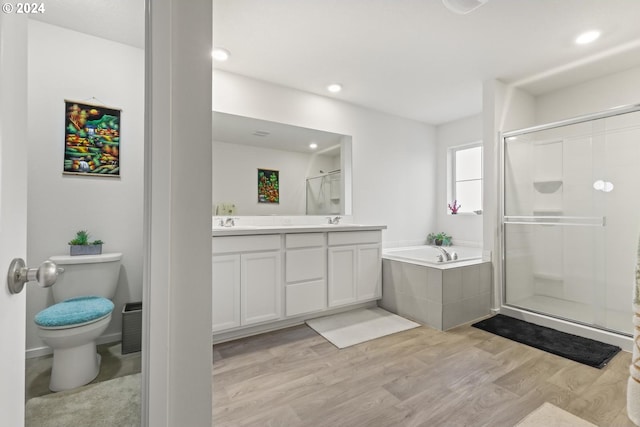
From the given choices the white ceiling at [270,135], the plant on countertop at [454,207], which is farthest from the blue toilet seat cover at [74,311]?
the plant on countertop at [454,207]

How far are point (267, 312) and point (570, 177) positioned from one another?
287cm

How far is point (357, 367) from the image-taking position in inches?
77.2

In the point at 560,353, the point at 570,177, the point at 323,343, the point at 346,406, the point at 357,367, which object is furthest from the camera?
the point at 570,177

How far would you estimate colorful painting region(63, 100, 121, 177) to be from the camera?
917mm

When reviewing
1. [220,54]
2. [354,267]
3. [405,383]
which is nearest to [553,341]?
[405,383]

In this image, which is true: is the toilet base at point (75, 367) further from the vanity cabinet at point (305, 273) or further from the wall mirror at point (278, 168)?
the wall mirror at point (278, 168)

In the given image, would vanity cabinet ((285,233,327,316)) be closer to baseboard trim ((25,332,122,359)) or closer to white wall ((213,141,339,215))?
white wall ((213,141,339,215))

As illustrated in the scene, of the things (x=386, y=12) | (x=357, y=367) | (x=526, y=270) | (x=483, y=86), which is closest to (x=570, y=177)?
(x=526, y=270)

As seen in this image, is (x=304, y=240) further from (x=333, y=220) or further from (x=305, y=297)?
(x=333, y=220)

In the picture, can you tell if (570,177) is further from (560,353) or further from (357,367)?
(357,367)

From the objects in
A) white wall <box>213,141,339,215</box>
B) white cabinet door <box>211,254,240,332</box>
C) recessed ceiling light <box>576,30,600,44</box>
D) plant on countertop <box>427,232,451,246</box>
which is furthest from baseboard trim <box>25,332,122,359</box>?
plant on countertop <box>427,232,451,246</box>

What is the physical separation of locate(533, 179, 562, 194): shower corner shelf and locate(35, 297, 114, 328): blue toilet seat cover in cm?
334

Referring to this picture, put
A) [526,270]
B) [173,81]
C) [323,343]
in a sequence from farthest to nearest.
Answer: [526,270] → [323,343] → [173,81]

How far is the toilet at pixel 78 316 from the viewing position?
2.89ft
